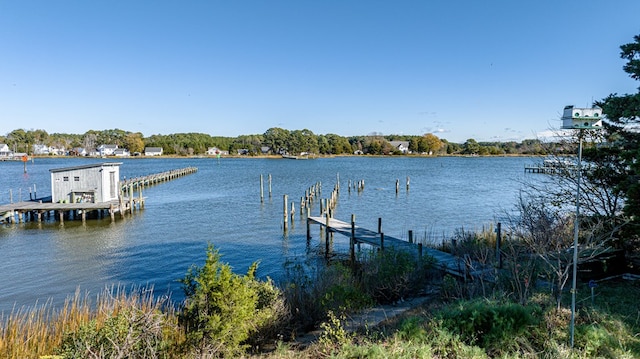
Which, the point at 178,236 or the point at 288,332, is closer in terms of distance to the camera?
the point at 288,332

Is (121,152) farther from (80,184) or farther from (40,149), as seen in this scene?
(80,184)

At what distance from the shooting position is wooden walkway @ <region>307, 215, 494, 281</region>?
483 inches

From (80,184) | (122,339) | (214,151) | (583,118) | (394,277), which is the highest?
(214,151)

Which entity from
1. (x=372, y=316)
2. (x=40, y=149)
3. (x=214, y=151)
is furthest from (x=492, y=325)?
(x=40, y=149)

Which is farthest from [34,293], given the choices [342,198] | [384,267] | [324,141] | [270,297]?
[324,141]

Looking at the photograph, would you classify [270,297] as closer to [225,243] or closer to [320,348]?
[320,348]

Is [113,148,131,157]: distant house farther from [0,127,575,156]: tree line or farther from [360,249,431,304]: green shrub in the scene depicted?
[360,249,431,304]: green shrub

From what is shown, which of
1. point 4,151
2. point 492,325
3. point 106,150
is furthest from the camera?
point 106,150

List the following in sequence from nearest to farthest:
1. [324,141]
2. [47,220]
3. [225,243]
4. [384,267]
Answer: [384,267] < [225,243] < [47,220] < [324,141]

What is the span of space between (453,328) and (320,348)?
2.36 m

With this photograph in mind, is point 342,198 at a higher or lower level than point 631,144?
A: lower

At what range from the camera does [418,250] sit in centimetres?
1495

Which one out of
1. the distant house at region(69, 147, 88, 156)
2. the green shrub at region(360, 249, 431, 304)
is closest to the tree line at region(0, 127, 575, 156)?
the distant house at region(69, 147, 88, 156)

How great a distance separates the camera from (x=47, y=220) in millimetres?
29438
